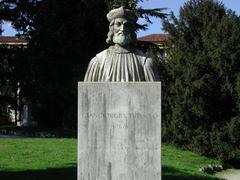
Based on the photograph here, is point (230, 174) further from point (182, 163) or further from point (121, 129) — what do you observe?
point (121, 129)

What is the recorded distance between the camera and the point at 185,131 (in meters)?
24.8

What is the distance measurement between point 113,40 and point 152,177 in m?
1.79

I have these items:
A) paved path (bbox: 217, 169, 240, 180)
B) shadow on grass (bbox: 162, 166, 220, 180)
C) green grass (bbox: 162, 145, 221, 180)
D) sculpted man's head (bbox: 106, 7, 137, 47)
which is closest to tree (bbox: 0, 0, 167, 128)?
green grass (bbox: 162, 145, 221, 180)

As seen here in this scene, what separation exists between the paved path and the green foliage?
1.09 meters

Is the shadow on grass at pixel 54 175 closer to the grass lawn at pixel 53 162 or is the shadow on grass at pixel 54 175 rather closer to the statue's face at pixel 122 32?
the grass lawn at pixel 53 162

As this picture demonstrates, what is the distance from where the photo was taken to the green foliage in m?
23.9

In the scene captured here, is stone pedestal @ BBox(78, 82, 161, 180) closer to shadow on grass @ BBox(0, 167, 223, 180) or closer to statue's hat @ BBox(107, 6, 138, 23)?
statue's hat @ BBox(107, 6, 138, 23)

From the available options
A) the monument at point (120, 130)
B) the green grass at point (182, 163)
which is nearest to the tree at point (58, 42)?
the green grass at point (182, 163)

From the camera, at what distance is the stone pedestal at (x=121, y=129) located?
7223mm

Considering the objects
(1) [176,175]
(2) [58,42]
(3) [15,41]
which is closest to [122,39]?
(1) [176,175]

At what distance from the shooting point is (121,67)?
7504 mm

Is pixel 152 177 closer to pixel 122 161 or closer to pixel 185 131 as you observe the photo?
pixel 122 161

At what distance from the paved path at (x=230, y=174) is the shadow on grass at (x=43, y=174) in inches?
245

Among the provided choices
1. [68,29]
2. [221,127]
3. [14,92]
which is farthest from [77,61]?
[221,127]
